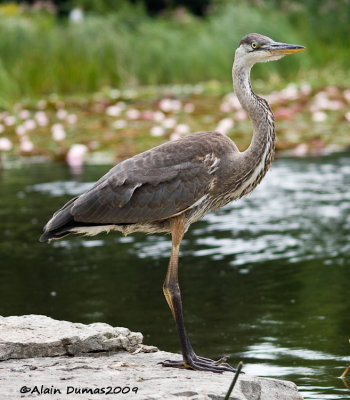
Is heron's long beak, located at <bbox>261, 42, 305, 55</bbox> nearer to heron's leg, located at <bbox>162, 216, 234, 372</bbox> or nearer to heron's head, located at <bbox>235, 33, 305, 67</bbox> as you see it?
heron's head, located at <bbox>235, 33, 305, 67</bbox>

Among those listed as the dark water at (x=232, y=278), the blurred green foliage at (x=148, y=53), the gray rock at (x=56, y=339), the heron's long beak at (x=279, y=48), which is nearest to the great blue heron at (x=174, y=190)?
the gray rock at (x=56, y=339)

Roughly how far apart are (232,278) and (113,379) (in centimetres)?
356

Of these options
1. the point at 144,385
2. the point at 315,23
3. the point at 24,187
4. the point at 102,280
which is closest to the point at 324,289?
the point at 102,280

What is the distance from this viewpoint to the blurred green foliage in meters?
18.8

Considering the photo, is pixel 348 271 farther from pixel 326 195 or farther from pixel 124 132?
pixel 124 132

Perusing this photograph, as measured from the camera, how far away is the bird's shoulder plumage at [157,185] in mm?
5418

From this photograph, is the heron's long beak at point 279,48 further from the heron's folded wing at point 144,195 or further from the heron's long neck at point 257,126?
the heron's folded wing at point 144,195

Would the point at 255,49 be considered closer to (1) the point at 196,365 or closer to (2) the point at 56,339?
(1) the point at 196,365

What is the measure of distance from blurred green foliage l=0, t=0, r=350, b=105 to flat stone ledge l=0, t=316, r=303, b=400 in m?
12.3

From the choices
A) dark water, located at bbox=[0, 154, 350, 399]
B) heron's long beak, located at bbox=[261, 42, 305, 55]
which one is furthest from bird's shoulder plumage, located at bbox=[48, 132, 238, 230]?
dark water, located at bbox=[0, 154, 350, 399]

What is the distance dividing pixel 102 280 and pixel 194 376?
3.42 meters

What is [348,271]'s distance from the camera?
836cm

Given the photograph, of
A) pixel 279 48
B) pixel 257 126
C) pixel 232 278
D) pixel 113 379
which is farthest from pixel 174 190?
pixel 232 278

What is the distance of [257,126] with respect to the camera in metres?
5.65
